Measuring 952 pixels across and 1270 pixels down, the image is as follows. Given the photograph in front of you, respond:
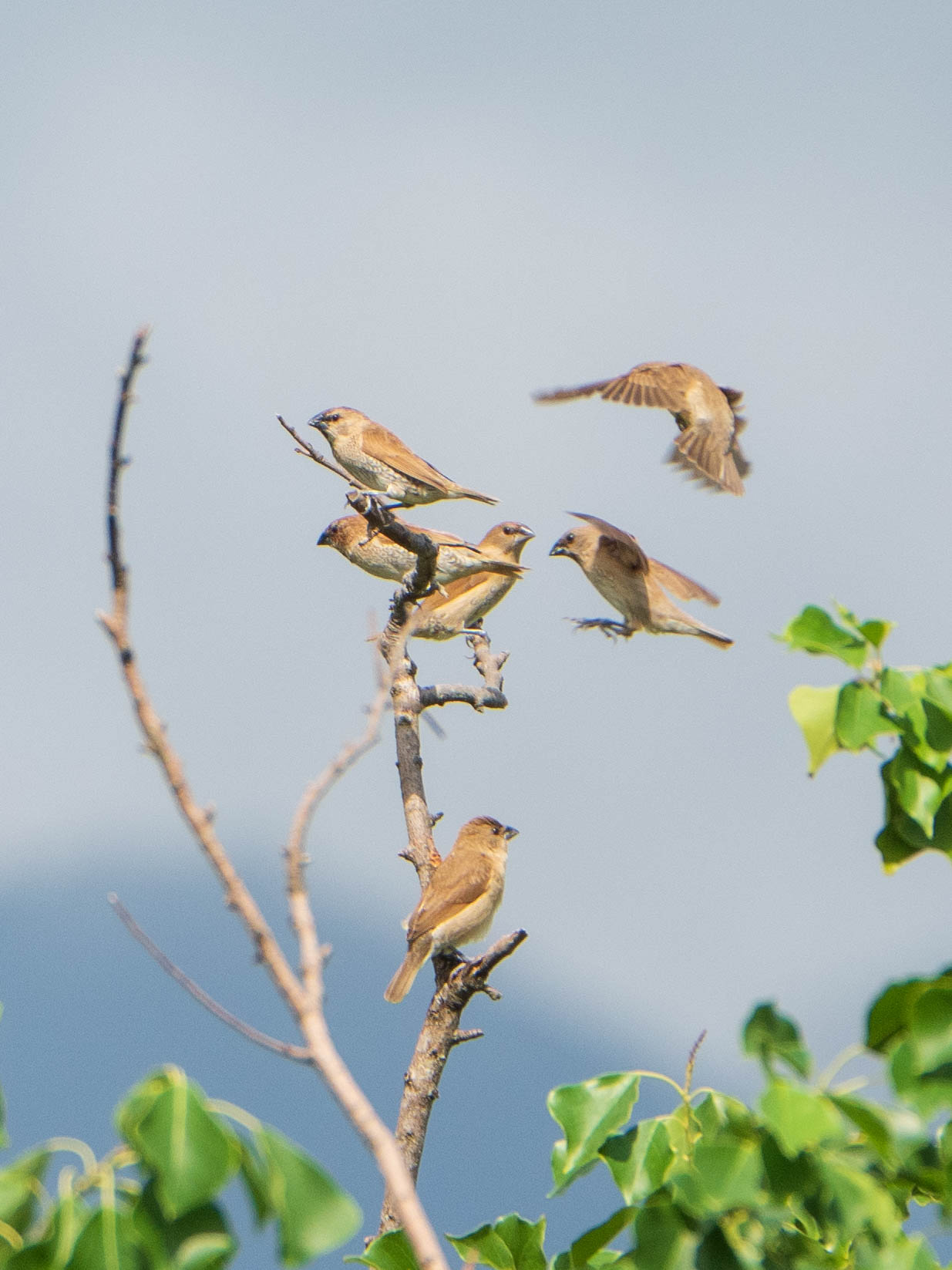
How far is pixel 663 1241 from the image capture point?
2.18 meters

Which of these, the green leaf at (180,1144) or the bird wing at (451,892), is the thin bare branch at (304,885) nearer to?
the green leaf at (180,1144)

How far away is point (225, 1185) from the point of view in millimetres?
1896

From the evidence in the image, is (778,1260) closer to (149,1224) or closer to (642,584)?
(149,1224)

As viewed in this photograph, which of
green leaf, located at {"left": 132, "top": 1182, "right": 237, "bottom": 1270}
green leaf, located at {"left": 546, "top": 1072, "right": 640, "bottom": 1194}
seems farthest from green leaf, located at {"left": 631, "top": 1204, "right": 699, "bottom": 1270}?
green leaf, located at {"left": 132, "top": 1182, "right": 237, "bottom": 1270}

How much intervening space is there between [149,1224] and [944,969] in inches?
58.1

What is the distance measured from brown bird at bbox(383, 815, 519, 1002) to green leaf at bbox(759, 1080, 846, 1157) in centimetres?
470

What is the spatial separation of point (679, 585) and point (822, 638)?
18.9ft

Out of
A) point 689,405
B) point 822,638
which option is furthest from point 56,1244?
point 689,405

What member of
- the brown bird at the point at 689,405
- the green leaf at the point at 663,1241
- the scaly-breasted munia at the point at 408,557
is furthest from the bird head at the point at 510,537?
the green leaf at the point at 663,1241

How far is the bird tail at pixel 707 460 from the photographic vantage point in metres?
8.71

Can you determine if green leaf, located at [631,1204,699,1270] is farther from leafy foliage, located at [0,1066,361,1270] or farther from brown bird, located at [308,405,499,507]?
brown bird, located at [308,405,499,507]

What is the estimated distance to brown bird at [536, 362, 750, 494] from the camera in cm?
885

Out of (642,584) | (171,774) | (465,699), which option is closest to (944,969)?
(171,774)

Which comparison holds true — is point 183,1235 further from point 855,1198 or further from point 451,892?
point 451,892
